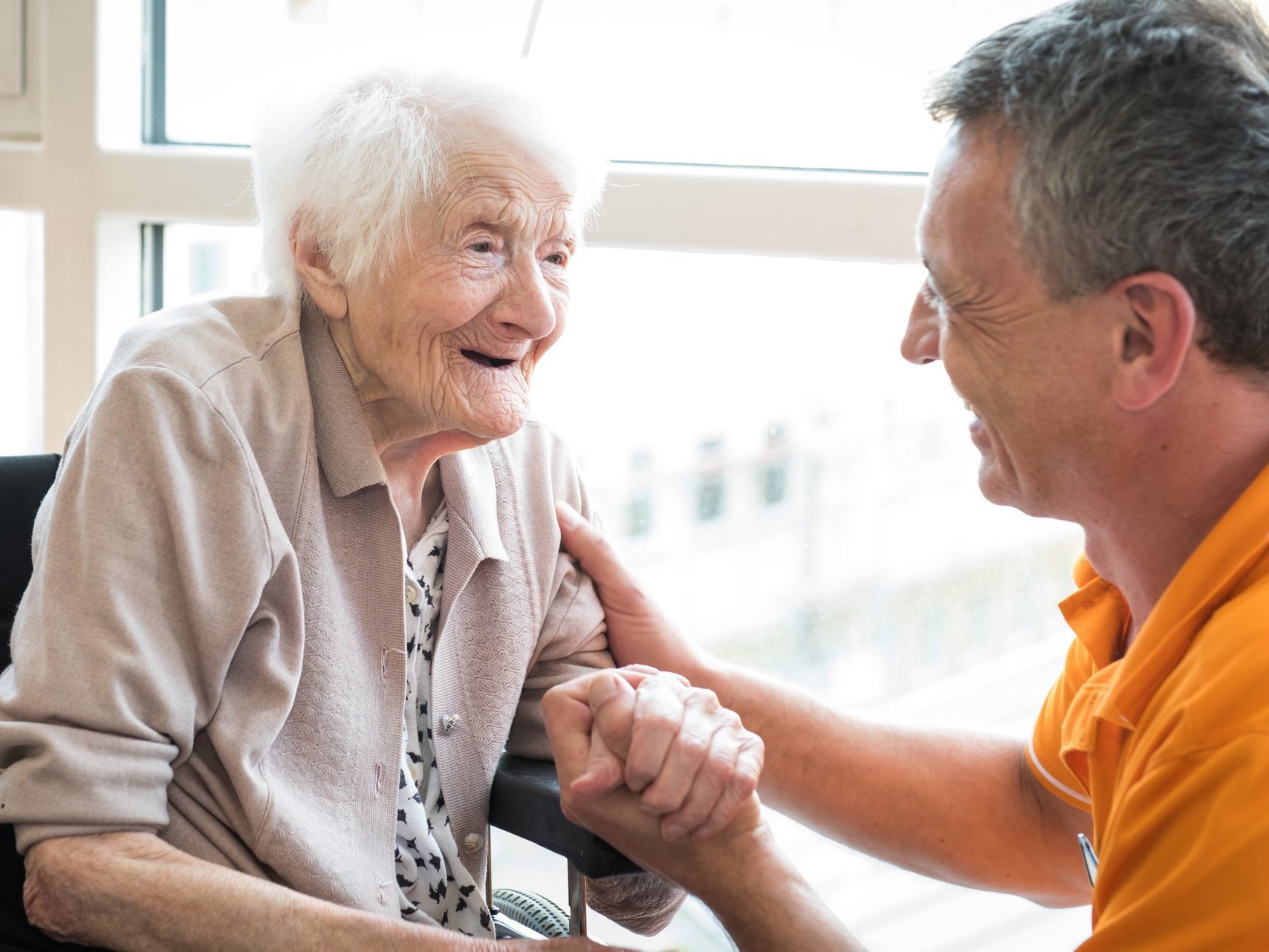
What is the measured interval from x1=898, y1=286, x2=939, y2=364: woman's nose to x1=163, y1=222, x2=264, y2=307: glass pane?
1.91 meters

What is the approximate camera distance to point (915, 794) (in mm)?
1632

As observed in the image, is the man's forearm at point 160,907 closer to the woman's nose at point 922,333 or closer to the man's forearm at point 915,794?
the man's forearm at point 915,794

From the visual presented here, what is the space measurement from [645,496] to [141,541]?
1.56 metres

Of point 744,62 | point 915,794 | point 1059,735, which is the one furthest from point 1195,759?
point 744,62

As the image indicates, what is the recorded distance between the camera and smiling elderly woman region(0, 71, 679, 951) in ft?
4.14

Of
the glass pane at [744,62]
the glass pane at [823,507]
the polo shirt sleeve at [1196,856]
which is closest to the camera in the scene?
the polo shirt sleeve at [1196,856]

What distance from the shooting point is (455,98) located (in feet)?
4.92

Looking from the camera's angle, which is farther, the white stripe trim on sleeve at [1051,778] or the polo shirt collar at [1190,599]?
the white stripe trim on sleeve at [1051,778]

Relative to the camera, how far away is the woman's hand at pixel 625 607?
1729mm

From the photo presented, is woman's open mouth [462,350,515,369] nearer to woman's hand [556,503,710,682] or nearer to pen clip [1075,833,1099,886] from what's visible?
woman's hand [556,503,710,682]

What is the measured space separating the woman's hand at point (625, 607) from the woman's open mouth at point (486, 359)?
25 centimetres

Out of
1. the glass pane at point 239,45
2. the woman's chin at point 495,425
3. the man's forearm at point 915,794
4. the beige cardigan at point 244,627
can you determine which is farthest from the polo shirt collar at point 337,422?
the glass pane at point 239,45

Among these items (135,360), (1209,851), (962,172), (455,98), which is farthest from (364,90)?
(1209,851)

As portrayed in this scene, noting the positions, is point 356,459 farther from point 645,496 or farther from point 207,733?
point 645,496
